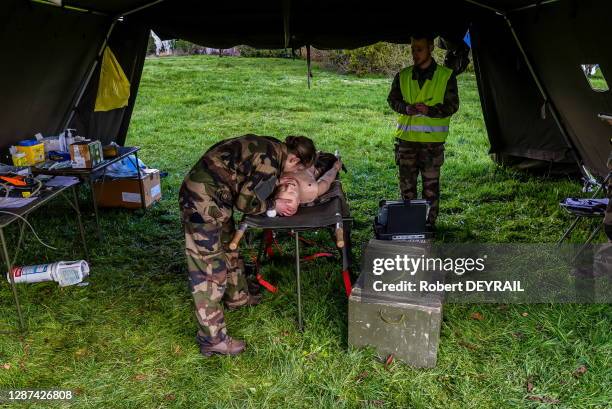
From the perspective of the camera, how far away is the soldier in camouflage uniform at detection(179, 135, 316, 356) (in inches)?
97.1

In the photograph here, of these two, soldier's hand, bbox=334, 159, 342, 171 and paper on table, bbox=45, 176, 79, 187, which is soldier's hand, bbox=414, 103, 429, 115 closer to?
soldier's hand, bbox=334, 159, 342, 171

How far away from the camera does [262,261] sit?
3918mm

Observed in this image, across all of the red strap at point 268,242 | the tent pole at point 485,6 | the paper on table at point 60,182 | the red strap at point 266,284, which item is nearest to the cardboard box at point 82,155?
the paper on table at point 60,182

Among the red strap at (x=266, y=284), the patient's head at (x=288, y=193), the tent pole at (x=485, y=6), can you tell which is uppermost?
the tent pole at (x=485, y=6)

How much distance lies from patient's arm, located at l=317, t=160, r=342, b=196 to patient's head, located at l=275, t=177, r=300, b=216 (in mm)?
358

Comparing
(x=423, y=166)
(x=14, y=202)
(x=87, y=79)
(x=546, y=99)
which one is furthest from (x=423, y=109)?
(x=87, y=79)

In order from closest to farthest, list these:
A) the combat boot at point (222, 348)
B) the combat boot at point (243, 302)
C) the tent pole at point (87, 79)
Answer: the combat boot at point (222, 348) < the combat boot at point (243, 302) < the tent pole at point (87, 79)

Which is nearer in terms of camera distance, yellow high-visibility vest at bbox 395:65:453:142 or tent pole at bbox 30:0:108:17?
tent pole at bbox 30:0:108:17

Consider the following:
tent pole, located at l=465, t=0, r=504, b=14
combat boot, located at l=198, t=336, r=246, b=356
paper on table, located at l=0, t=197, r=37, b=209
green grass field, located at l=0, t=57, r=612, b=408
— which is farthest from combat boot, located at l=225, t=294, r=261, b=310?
tent pole, located at l=465, t=0, r=504, b=14

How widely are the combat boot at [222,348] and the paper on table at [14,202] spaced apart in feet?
4.76

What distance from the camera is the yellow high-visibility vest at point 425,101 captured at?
3.94 meters

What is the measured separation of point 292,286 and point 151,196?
248 cm

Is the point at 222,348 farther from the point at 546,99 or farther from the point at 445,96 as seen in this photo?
the point at 546,99

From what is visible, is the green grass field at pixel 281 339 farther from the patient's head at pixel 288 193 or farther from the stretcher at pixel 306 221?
the patient's head at pixel 288 193
